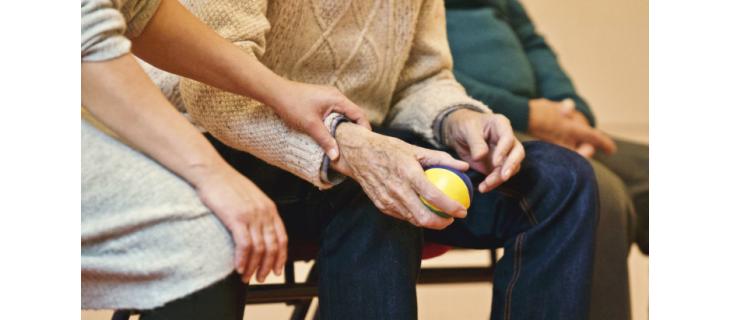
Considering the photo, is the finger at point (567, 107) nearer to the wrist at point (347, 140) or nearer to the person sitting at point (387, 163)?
the person sitting at point (387, 163)

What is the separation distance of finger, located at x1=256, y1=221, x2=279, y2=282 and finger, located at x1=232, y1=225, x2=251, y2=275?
0.07 feet

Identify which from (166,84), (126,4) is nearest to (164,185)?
(126,4)

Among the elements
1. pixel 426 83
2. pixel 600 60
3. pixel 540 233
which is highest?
pixel 426 83

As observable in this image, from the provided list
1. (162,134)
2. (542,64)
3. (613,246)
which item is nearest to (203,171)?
(162,134)

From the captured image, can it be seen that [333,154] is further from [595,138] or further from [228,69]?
[595,138]

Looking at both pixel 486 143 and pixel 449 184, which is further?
pixel 486 143

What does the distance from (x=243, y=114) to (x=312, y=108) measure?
0.08 m

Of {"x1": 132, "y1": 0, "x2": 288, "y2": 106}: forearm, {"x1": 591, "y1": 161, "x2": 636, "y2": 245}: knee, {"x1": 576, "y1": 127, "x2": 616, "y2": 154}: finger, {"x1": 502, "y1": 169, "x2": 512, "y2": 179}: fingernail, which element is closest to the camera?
{"x1": 132, "y1": 0, "x2": 288, "y2": 106}: forearm

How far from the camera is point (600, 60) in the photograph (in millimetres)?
2305

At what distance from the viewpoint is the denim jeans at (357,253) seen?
0.80m

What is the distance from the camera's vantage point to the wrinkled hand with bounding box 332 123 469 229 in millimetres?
745

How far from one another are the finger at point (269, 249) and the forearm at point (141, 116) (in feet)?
0.22

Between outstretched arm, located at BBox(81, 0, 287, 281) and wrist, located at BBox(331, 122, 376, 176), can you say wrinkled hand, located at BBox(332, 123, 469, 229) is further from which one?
outstretched arm, located at BBox(81, 0, 287, 281)

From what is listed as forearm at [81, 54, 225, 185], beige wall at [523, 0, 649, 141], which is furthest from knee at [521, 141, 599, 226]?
beige wall at [523, 0, 649, 141]
